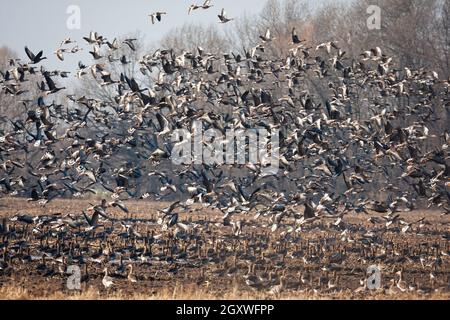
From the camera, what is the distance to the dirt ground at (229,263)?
39.2ft

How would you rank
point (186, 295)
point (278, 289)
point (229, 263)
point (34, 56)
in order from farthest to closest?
point (34, 56)
point (229, 263)
point (278, 289)
point (186, 295)

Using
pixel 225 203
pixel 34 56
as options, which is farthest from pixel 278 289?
pixel 34 56

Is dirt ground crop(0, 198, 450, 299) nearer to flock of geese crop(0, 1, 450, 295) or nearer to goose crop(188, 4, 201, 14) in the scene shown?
flock of geese crop(0, 1, 450, 295)

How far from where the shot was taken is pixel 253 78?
19922 millimetres

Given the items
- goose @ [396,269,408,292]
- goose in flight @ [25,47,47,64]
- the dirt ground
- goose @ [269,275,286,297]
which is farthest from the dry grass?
goose in flight @ [25,47,47,64]

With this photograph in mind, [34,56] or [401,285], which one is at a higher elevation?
[34,56]

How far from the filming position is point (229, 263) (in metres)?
15.0

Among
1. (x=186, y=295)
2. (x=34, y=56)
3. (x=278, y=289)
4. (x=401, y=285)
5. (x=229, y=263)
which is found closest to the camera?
(x=186, y=295)

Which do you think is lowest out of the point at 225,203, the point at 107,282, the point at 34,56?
the point at 107,282

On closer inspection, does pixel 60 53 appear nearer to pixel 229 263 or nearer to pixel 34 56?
pixel 34 56

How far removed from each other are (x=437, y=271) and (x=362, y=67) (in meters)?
8.04

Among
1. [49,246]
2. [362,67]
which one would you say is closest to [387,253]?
[362,67]
